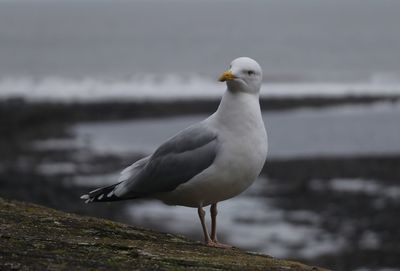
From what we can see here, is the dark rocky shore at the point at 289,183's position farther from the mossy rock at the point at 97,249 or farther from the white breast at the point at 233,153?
the mossy rock at the point at 97,249

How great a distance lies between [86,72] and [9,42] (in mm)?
38130

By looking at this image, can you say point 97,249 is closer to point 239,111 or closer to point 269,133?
Result: point 239,111

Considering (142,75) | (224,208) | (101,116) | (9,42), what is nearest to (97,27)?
(9,42)

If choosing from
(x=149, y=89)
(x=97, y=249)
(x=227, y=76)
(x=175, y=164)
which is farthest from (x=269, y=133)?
(x=97, y=249)

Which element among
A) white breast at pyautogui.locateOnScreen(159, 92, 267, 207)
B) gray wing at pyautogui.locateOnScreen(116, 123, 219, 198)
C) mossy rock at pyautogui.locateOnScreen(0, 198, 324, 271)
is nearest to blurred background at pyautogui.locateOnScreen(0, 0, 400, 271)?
gray wing at pyautogui.locateOnScreen(116, 123, 219, 198)

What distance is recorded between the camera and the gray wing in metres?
5.38

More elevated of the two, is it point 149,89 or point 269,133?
point 149,89

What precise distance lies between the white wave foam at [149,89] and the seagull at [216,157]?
108 feet

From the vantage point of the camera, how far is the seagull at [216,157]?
17.1 ft

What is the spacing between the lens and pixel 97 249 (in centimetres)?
433

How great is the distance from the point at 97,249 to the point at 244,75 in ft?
4.95

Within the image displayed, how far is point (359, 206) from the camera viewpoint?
1880 cm

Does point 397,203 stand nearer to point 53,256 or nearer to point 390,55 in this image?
point 53,256

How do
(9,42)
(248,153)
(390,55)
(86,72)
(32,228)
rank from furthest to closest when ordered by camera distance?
(9,42), (390,55), (86,72), (248,153), (32,228)
